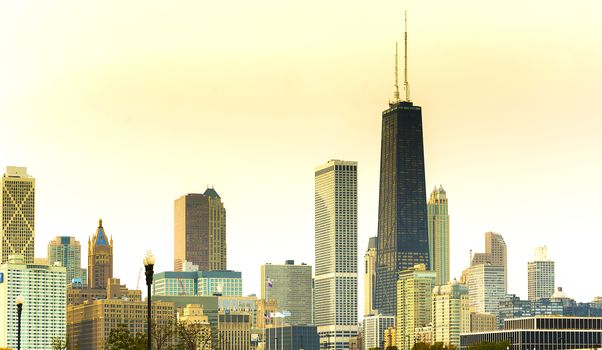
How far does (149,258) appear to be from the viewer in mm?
74000

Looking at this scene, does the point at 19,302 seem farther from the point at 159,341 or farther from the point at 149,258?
the point at 159,341

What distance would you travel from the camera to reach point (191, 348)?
15238 centimetres

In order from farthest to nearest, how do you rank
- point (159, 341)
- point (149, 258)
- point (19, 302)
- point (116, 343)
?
point (159, 341), point (116, 343), point (19, 302), point (149, 258)

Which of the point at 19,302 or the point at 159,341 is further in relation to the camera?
the point at 159,341

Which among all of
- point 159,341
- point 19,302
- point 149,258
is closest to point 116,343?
point 159,341

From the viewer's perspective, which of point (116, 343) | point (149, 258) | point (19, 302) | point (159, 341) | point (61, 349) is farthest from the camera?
point (61, 349)

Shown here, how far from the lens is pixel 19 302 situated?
91.2m

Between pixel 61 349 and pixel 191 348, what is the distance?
52.6ft

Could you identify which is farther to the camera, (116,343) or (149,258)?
(116,343)

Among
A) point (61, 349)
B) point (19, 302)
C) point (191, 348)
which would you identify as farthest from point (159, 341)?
point (19, 302)

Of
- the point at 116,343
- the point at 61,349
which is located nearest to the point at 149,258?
the point at 116,343

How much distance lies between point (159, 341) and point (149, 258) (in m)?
74.5

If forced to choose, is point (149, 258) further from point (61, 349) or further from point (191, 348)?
point (61, 349)

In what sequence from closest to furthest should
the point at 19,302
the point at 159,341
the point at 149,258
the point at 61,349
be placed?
the point at 149,258
the point at 19,302
the point at 159,341
the point at 61,349
